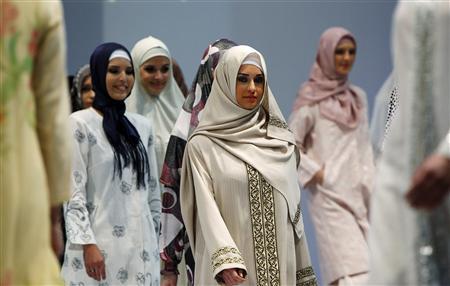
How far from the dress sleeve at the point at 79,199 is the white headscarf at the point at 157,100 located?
156cm

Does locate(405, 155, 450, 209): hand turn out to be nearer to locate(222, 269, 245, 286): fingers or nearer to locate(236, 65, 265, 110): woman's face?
locate(222, 269, 245, 286): fingers

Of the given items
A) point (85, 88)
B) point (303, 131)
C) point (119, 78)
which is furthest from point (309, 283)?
point (85, 88)

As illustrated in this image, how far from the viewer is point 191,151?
6.00 metres

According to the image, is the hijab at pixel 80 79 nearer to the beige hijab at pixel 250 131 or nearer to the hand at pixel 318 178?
the hand at pixel 318 178

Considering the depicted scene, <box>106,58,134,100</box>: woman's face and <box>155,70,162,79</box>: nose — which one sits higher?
<box>155,70,162,79</box>: nose

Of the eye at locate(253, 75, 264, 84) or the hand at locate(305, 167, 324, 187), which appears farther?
the hand at locate(305, 167, 324, 187)

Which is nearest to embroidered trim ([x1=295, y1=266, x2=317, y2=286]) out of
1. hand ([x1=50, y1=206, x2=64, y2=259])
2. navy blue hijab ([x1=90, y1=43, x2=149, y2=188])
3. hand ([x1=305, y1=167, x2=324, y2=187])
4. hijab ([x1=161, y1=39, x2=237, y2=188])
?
hijab ([x1=161, y1=39, x2=237, y2=188])

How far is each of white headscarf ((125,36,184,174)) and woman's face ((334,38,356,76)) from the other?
1.45m

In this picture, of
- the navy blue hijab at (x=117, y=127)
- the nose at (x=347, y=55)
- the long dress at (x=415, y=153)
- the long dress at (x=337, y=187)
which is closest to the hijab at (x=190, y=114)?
the navy blue hijab at (x=117, y=127)

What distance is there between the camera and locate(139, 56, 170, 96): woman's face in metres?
8.38

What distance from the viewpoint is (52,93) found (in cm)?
392

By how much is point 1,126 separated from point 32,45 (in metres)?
0.25

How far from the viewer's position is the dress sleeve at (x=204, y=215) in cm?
568

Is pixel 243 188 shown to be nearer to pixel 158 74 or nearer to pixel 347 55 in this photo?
pixel 158 74
